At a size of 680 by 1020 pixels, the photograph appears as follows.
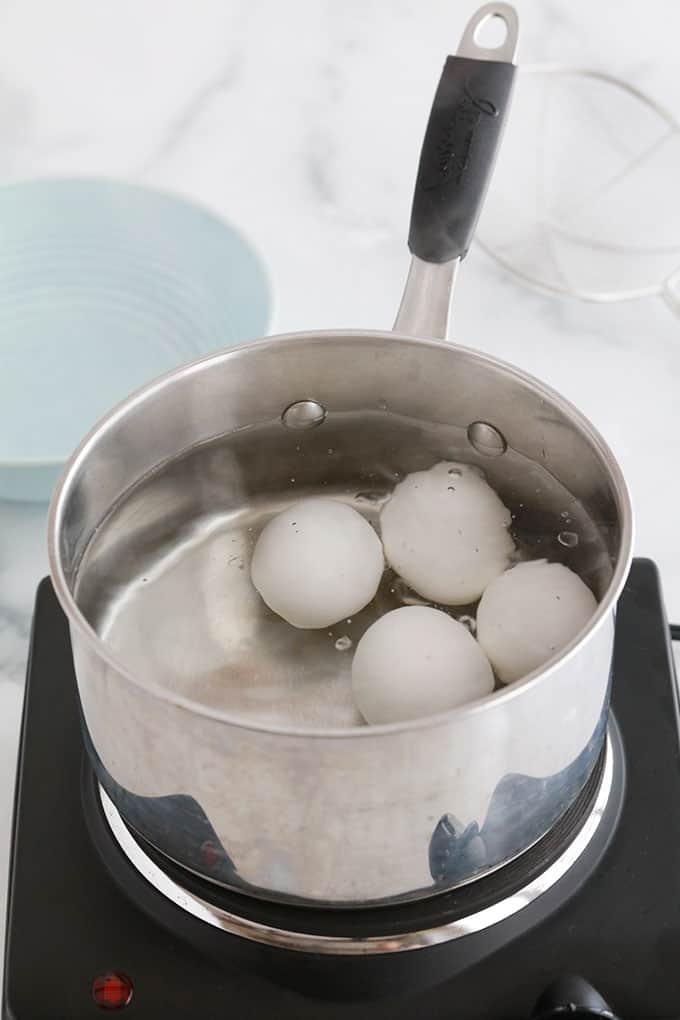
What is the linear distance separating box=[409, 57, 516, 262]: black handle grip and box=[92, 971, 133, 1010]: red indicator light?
340 millimetres

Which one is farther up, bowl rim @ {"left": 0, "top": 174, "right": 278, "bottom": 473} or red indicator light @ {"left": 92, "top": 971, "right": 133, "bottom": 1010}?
bowl rim @ {"left": 0, "top": 174, "right": 278, "bottom": 473}

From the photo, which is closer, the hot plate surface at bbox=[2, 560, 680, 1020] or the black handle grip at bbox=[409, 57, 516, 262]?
the hot plate surface at bbox=[2, 560, 680, 1020]

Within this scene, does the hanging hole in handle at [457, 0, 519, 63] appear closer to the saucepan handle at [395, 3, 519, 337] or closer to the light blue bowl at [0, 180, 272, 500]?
the saucepan handle at [395, 3, 519, 337]

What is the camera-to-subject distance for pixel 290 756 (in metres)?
0.40

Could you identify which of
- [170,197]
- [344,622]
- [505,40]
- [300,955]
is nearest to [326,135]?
[170,197]

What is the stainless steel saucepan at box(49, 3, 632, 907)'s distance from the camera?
42cm

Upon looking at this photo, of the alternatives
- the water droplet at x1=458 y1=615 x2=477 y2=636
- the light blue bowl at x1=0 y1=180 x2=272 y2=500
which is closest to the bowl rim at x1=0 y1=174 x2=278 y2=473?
the light blue bowl at x1=0 y1=180 x2=272 y2=500

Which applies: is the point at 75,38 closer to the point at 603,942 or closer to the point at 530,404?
the point at 530,404

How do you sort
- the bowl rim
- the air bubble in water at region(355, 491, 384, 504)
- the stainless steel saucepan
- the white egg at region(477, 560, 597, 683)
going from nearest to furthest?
the stainless steel saucepan
the white egg at region(477, 560, 597, 683)
the air bubble in water at region(355, 491, 384, 504)
the bowl rim

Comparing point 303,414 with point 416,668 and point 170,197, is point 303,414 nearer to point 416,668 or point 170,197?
point 416,668

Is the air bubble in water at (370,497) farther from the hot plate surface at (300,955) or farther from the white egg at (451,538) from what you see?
the hot plate surface at (300,955)

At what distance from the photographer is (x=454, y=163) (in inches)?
23.6

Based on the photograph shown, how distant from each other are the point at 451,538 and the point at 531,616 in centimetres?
7

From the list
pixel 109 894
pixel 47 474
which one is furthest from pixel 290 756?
pixel 47 474
